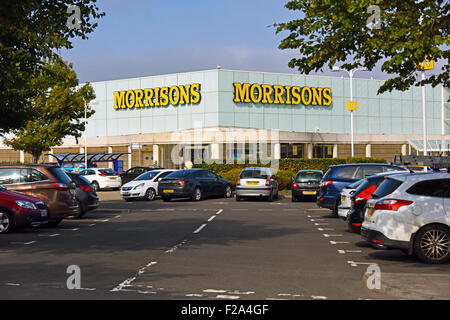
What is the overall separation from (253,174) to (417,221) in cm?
1783

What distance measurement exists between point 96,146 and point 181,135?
11.5 meters

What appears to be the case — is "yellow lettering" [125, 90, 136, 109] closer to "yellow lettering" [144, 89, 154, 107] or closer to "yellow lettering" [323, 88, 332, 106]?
"yellow lettering" [144, 89, 154, 107]

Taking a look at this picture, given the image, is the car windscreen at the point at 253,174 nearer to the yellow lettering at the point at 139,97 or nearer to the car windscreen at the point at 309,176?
the car windscreen at the point at 309,176

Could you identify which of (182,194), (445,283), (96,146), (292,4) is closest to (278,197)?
(182,194)

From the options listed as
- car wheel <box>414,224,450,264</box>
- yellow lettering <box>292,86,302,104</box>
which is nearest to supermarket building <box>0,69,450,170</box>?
yellow lettering <box>292,86,302,104</box>

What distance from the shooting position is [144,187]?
2836cm

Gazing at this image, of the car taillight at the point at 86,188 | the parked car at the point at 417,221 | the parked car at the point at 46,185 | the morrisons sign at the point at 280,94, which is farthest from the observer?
the morrisons sign at the point at 280,94

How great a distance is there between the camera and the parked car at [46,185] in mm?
16266

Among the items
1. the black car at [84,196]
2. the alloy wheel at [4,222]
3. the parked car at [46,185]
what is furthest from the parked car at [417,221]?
the black car at [84,196]

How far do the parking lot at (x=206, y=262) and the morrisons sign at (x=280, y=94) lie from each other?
40.0m

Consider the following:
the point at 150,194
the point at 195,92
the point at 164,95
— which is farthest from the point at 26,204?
the point at 164,95

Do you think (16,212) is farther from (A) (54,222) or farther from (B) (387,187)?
(B) (387,187)
